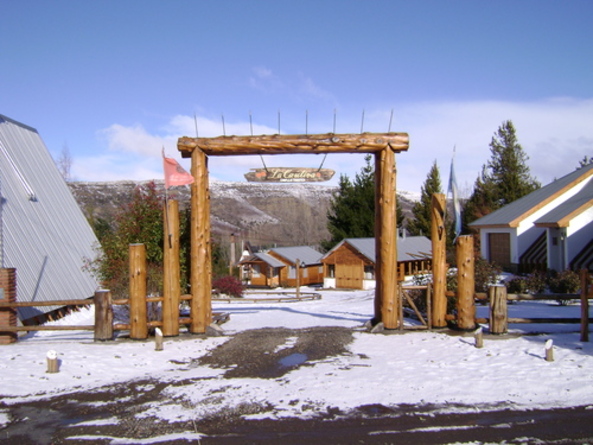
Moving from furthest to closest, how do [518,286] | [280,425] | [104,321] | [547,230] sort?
[547,230], [518,286], [104,321], [280,425]

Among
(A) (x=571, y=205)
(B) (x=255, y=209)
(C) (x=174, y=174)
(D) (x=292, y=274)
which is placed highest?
(B) (x=255, y=209)

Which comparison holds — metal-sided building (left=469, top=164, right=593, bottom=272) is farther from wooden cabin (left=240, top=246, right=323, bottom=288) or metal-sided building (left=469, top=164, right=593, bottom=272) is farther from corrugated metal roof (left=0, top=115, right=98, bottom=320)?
wooden cabin (left=240, top=246, right=323, bottom=288)

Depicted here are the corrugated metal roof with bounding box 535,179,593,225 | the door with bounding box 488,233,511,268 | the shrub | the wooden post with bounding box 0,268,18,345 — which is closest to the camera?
the wooden post with bounding box 0,268,18,345

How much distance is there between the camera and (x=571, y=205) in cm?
2358

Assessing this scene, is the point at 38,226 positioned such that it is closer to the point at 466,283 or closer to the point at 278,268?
the point at 466,283

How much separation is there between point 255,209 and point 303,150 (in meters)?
115

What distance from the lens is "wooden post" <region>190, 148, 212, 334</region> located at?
1138 centimetres

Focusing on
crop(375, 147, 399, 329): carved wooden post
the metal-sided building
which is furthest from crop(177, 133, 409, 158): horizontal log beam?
the metal-sided building

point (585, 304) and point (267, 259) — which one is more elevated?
point (267, 259)

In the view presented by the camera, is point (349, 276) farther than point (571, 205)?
Yes

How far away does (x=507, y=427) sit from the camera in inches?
243

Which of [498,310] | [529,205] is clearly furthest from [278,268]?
[498,310]

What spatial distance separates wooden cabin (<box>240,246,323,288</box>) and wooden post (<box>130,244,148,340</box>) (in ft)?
127

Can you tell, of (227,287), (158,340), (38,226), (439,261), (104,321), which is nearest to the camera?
(158,340)
